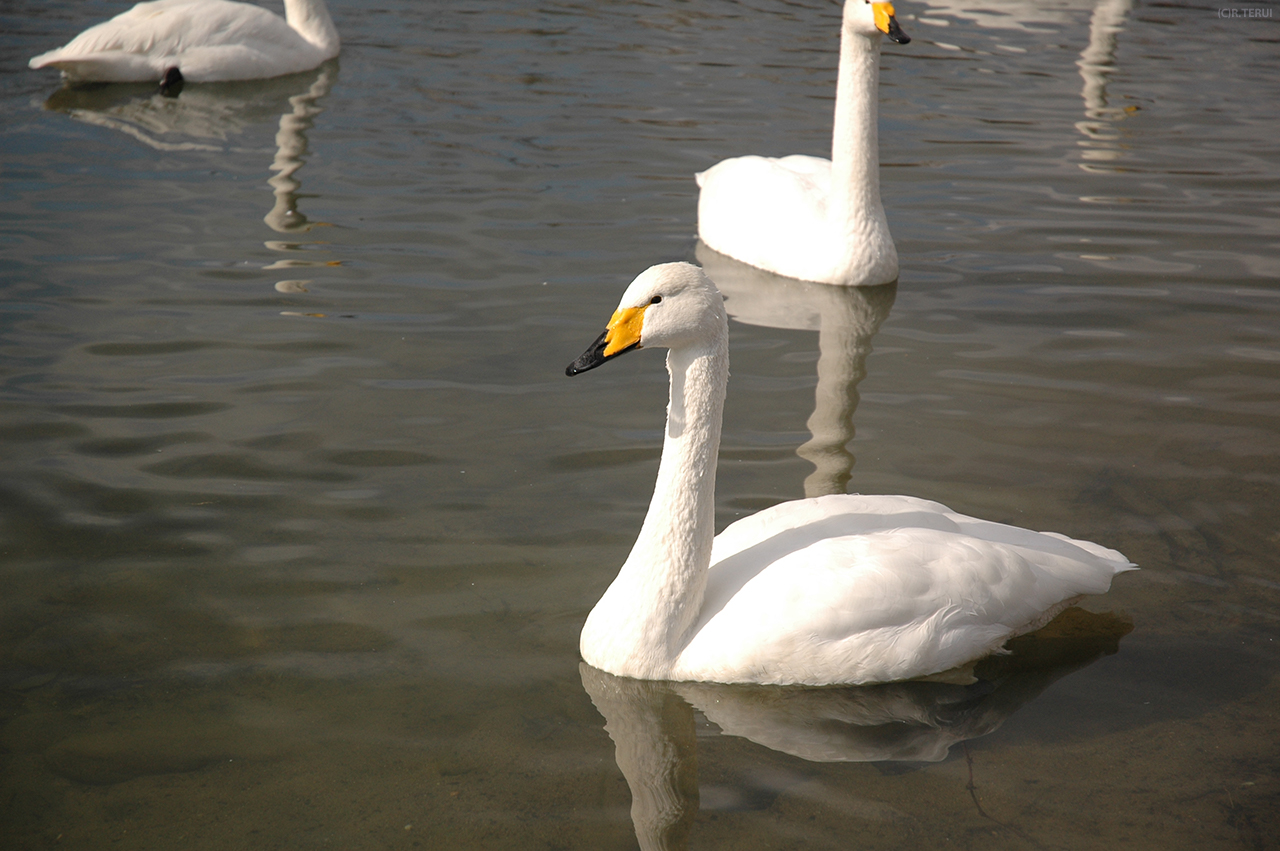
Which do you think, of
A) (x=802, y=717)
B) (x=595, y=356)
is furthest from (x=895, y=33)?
(x=802, y=717)

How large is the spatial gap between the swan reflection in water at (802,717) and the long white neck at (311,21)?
11476mm

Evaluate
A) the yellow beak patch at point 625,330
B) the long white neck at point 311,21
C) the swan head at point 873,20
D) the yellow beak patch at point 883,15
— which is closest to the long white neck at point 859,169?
the swan head at point 873,20

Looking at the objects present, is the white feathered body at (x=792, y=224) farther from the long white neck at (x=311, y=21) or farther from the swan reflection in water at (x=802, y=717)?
the long white neck at (x=311, y=21)

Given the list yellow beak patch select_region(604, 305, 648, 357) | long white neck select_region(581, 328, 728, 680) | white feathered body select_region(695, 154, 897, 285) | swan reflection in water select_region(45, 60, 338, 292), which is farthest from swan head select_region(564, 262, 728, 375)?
swan reflection in water select_region(45, 60, 338, 292)

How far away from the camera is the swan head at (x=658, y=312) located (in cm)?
441

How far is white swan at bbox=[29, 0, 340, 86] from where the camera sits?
12.7 m

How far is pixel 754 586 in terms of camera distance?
4.68m

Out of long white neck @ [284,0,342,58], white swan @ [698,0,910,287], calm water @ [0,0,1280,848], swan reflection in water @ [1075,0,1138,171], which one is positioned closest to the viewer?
calm water @ [0,0,1280,848]

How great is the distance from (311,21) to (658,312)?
446 inches

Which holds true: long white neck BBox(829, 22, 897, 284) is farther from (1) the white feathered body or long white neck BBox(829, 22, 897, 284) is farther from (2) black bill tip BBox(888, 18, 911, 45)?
(2) black bill tip BBox(888, 18, 911, 45)

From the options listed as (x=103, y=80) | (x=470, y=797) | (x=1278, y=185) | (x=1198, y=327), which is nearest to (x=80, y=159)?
(x=103, y=80)

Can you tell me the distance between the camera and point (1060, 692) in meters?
4.79

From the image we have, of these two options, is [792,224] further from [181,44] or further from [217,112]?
[181,44]

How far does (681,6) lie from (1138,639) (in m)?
14.3
